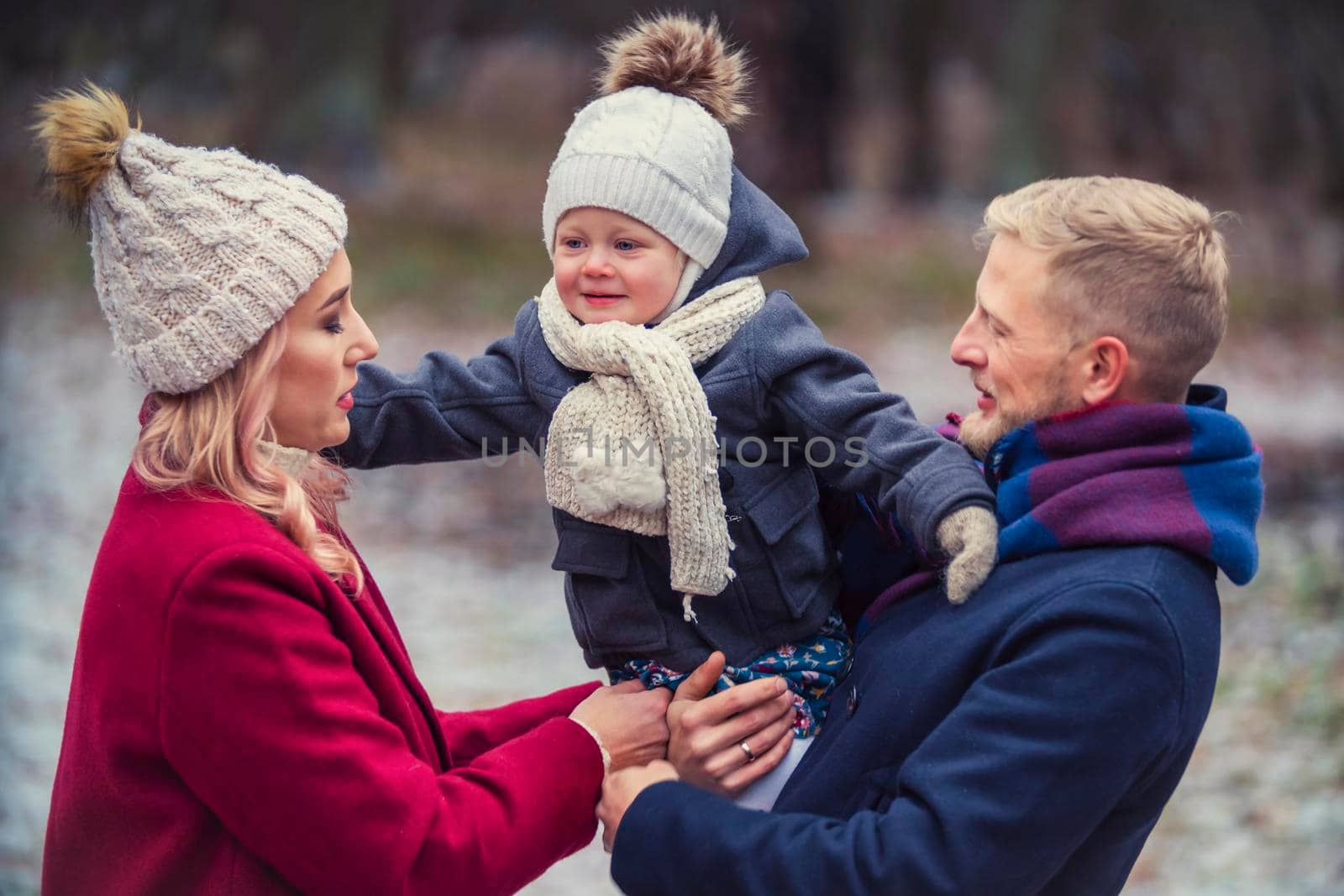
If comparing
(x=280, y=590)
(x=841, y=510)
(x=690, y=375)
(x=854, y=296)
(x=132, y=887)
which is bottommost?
(x=132, y=887)

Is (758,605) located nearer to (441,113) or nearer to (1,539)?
(1,539)

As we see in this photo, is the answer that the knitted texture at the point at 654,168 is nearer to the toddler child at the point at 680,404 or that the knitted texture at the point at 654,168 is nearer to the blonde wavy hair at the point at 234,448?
the toddler child at the point at 680,404

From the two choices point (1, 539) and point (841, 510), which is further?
point (1, 539)

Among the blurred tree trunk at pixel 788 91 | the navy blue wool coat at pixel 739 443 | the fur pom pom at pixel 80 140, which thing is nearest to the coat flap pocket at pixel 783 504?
the navy blue wool coat at pixel 739 443

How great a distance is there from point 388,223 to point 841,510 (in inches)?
369

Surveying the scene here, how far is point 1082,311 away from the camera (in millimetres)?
1855

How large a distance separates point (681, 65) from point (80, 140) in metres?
0.95

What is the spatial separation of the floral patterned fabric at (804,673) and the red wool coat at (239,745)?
1.37 ft

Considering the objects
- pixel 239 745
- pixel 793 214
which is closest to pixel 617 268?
pixel 239 745

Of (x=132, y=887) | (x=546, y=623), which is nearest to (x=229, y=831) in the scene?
(x=132, y=887)

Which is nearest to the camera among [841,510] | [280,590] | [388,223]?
[280,590]

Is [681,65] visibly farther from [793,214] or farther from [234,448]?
[793,214]

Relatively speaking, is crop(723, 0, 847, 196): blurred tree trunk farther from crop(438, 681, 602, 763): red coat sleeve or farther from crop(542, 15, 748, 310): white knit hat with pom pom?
crop(438, 681, 602, 763): red coat sleeve

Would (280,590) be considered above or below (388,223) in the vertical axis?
below
